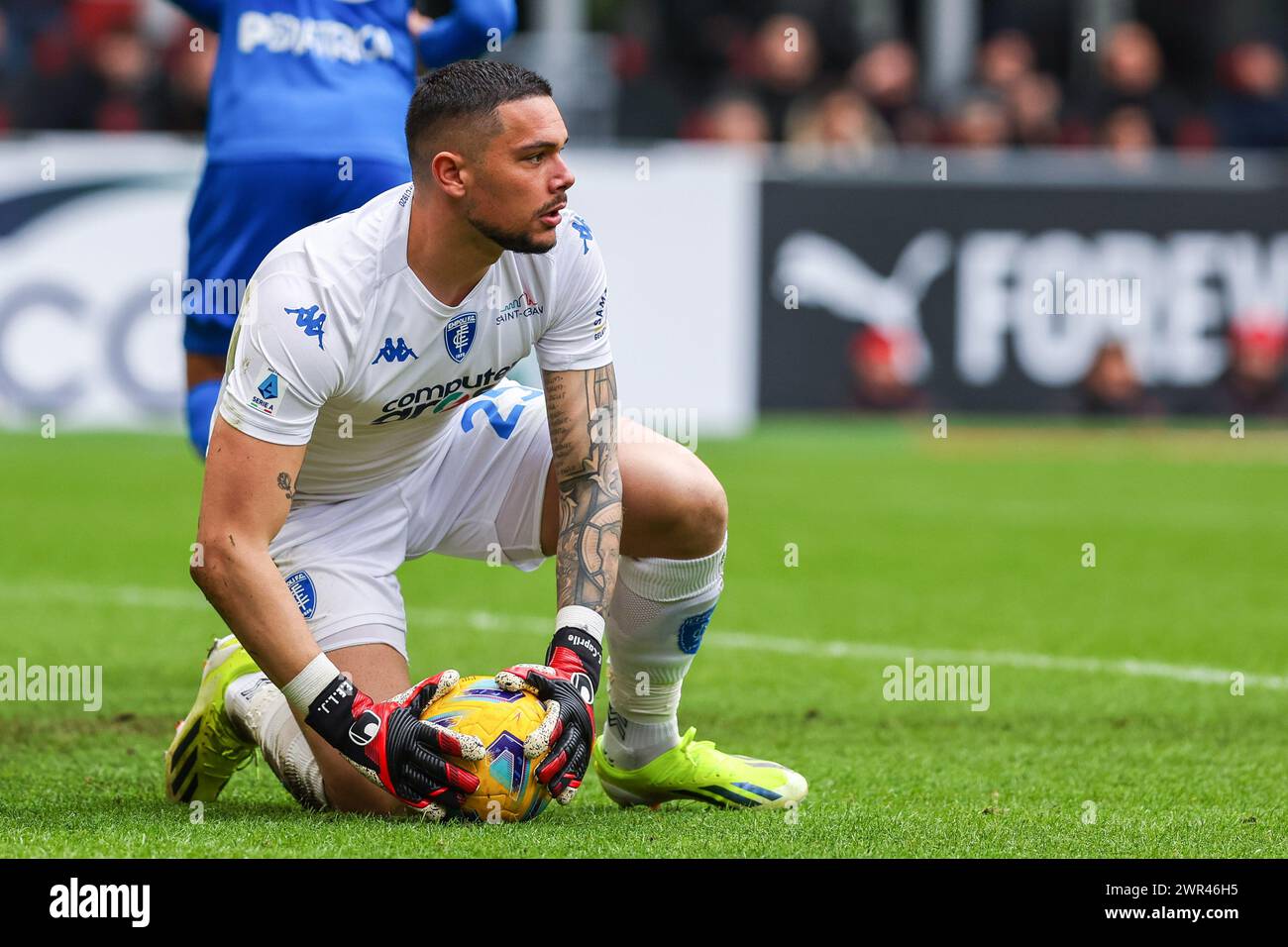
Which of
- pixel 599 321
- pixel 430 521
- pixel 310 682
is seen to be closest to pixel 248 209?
pixel 430 521

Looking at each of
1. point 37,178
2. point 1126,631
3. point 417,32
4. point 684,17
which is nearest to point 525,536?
point 417,32

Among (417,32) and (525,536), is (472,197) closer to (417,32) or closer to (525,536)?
(525,536)

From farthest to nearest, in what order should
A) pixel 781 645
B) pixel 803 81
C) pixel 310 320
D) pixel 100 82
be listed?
pixel 803 81 → pixel 100 82 → pixel 781 645 → pixel 310 320

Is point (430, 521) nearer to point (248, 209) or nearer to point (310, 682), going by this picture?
point (310, 682)

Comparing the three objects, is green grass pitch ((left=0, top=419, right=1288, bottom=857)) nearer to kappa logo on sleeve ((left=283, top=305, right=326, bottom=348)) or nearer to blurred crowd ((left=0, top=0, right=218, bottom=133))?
kappa logo on sleeve ((left=283, top=305, right=326, bottom=348))

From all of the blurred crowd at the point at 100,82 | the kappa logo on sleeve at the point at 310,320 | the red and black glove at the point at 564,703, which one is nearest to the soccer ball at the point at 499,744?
the red and black glove at the point at 564,703

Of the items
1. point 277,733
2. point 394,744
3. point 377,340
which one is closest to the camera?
point 394,744

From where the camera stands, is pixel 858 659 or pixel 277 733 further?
pixel 858 659

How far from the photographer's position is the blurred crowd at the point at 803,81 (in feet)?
53.6

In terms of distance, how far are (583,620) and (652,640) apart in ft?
1.27

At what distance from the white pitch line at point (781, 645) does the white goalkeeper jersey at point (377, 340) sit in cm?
252

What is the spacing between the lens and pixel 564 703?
4047 mm

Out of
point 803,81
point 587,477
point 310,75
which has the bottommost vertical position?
point 587,477
